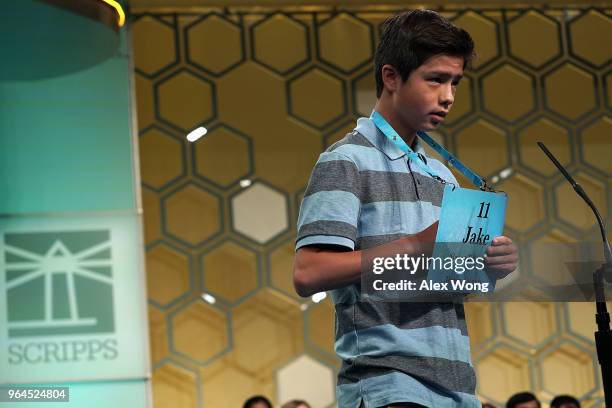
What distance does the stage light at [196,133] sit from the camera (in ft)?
14.1

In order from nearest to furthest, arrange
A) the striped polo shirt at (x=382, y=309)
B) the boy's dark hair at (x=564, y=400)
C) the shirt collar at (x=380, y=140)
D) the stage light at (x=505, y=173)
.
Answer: the striped polo shirt at (x=382, y=309), the shirt collar at (x=380, y=140), the boy's dark hair at (x=564, y=400), the stage light at (x=505, y=173)

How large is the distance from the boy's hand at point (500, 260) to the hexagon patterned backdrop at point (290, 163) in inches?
122

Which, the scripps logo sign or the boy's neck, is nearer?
the boy's neck

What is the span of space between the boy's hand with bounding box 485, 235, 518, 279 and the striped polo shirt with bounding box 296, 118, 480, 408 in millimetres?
137

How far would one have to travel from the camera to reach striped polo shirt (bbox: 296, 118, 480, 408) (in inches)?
46.3

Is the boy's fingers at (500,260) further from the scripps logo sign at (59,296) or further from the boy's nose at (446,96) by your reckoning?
the scripps logo sign at (59,296)

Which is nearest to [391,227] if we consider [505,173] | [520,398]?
[520,398]

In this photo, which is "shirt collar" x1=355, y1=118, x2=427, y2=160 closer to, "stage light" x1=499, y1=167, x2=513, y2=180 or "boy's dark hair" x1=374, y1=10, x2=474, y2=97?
"boy's dark hair" x1=374, y1=10, x2=474, y2=97

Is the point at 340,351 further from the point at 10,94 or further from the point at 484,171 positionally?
the point at 484,171

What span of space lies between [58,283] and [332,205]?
2794 millimetres

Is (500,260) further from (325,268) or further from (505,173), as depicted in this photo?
(505,173)

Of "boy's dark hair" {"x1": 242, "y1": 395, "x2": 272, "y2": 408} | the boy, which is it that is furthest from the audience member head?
the boy

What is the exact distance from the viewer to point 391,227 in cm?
123

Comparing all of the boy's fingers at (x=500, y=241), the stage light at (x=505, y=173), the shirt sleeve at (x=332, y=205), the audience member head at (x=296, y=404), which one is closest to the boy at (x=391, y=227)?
the shirt sleeve at (x=332, y=205)
